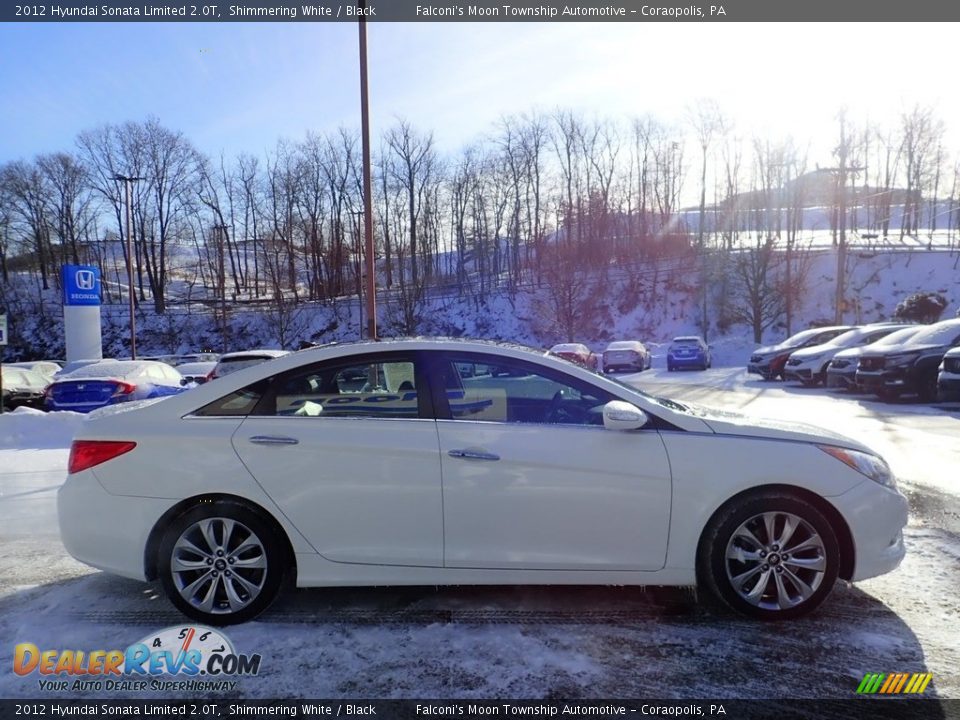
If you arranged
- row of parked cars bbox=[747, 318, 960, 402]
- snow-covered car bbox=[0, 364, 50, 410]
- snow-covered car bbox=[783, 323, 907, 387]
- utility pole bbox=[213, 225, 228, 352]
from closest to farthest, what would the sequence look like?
1. row of parked cars bbox=[747, 318, 960, 402]
2. snow-covered car bbox=[0, 364, 50, 410]
3. snow-covered car bbox=[783, 323, 907, 387]
4. utility pole bbox=[213, 225, 228, 352]

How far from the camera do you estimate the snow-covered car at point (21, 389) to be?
1659 centimetres

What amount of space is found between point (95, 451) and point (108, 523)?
403 mm

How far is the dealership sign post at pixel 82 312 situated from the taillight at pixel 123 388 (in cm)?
1529

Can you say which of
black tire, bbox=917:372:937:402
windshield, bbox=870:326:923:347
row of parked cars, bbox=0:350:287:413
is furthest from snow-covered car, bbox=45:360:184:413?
windshield, bbox=870:326:923:347

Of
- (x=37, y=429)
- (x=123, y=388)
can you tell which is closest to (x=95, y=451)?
(x=37, y=429)

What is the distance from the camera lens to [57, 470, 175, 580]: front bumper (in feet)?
11.0

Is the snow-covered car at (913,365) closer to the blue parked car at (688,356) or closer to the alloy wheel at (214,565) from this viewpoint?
the blue parked car at (688,356)

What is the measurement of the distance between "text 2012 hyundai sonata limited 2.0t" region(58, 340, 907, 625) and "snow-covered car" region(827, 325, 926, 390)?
1197cm

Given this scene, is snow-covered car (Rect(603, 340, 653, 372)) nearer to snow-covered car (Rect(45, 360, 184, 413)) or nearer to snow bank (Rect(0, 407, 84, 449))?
snow-covered car (Rect(45, 360, 184, 413))

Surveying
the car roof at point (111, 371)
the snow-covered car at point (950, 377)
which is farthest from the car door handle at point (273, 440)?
the snow-covered car at point (950, 377)

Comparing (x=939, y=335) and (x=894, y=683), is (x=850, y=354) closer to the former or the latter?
Result: (x=939, y=335)

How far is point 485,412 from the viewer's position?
347 centimetres

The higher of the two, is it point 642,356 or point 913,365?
point 913,365

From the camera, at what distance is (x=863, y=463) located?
3.45 m
